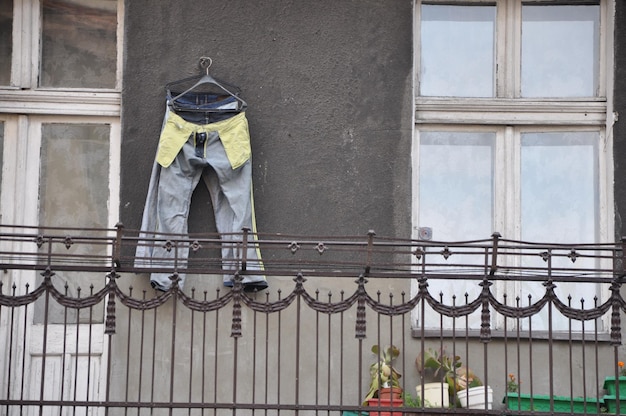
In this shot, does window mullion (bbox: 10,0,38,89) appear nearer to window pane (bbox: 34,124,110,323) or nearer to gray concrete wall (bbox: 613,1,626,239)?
window pane (bbox: 34,124,110,323)

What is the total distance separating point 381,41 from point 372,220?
130 centimetres

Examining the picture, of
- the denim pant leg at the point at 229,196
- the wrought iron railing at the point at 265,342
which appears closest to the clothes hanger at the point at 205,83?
the denim pant leg at the point at 229,196

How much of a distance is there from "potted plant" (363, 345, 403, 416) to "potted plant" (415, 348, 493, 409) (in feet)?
0.66

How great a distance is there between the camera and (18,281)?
8109 millimetres

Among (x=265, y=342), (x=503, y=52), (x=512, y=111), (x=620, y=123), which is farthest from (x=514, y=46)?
(x=265, y=342)

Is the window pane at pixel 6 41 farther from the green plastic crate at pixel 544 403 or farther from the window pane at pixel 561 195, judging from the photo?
the green plastic crate at pixel 544 403

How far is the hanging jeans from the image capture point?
7867 mm

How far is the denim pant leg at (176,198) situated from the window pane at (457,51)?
184 cm

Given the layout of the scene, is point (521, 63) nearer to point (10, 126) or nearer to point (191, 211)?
point (191, 211)

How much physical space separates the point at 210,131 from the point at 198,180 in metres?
0.35

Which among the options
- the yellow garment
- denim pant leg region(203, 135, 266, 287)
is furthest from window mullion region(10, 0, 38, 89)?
denim pant leg region(203, 135, 266, 287)

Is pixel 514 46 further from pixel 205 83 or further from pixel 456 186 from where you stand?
pixel 205 83

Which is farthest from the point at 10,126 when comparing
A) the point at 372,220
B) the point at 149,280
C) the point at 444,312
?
the point at 444,312

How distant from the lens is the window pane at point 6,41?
27.4 ft
